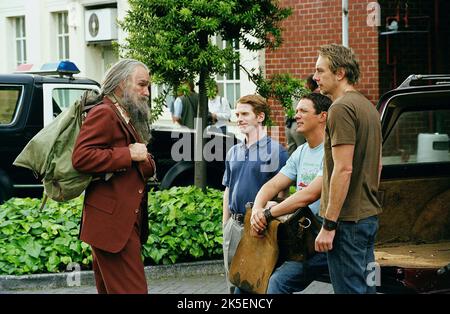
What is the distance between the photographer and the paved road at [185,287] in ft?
29.5

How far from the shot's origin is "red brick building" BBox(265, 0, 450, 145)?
16.0m

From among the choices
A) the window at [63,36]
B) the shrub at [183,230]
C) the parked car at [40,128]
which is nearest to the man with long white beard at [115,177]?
the shrub at [183,230]

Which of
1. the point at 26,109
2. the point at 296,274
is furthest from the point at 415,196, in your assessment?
the point at 26,109

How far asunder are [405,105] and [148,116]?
7.58ft

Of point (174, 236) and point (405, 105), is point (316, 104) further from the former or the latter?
point (174, 236)

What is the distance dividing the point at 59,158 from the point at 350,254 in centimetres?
182

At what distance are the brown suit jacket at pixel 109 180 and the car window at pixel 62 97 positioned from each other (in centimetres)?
709

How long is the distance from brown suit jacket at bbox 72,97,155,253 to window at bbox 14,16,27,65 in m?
20.7

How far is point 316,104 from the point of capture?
662 cm

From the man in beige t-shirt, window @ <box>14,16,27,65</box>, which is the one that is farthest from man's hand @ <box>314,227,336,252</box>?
window @ <box>14,16,27,65</box>

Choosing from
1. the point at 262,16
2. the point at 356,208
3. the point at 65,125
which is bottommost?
the point at 356,208

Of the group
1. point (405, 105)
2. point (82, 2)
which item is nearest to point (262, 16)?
point (405, 105)

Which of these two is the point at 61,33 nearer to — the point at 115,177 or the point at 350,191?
the point at 115,177

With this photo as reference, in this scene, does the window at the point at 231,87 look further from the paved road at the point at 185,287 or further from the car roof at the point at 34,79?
the paved road at the point at 185,287
